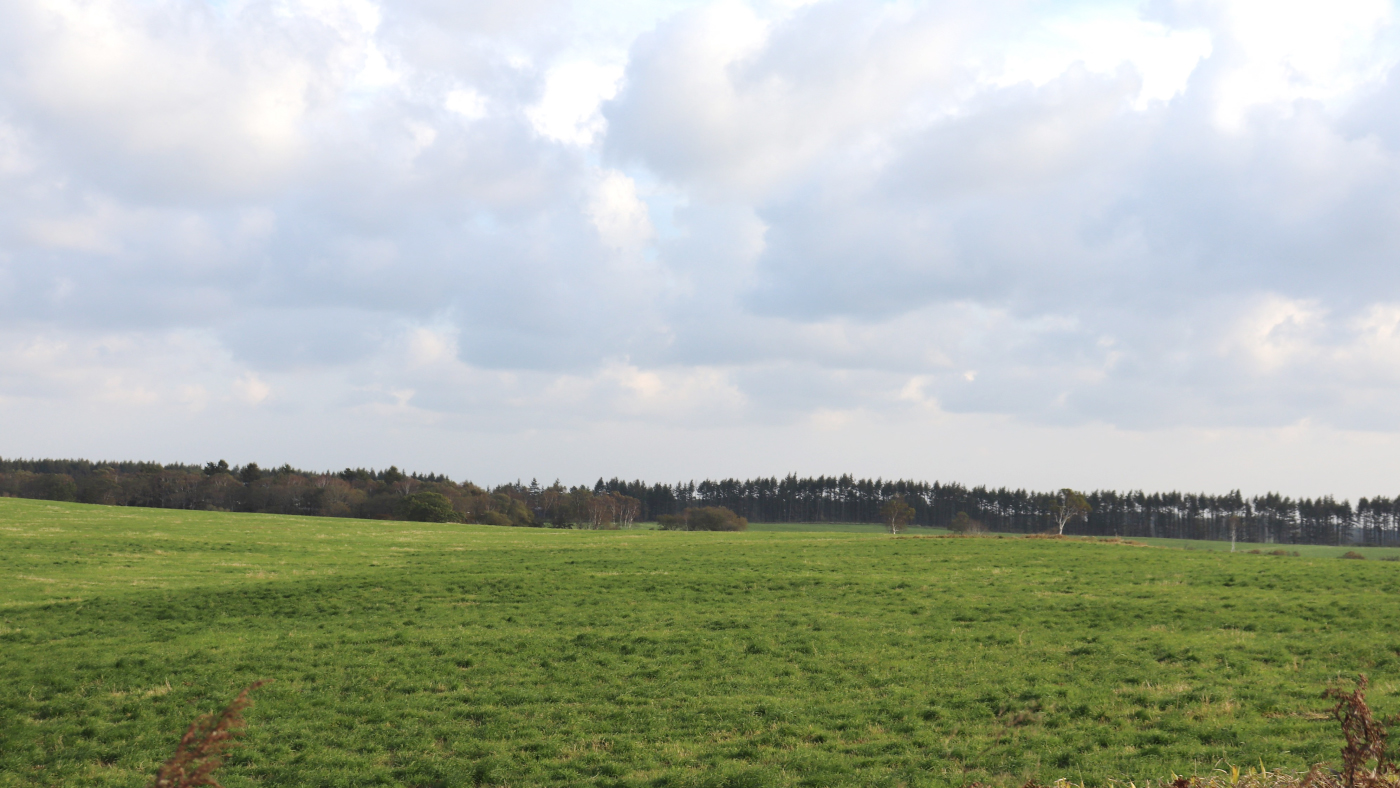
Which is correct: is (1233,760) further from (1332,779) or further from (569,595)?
(569,595)

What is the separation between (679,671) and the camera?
20.8 m

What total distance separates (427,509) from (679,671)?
374 ft

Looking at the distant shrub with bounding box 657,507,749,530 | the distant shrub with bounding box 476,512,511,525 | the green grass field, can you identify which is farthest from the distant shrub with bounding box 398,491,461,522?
the green grass field

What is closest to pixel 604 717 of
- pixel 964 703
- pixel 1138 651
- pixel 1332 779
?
pixel 964 703

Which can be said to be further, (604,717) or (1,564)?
(1,564)

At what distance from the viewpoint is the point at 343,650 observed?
23344mm

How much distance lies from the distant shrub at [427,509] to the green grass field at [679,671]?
84428 millimetres

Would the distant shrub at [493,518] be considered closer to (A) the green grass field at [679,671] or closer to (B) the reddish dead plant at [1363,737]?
(A) the green grass field at [679,671]

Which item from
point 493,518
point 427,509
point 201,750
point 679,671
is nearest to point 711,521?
point 493,518

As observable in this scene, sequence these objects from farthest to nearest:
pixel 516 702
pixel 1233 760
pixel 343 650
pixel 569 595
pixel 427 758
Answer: pixel 569 595 → pixel 343 650 → pixel 516 702 → pixel 427 758 → pixel 1233 760

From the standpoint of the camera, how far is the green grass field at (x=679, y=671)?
14.4 meters

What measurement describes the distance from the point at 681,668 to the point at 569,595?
14.1 meters

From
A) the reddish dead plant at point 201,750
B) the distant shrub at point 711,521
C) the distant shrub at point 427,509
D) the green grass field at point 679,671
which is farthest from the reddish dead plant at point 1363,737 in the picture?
the distant shrub at point 711,521

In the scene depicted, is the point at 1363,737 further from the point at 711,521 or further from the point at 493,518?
the point at 711,521
